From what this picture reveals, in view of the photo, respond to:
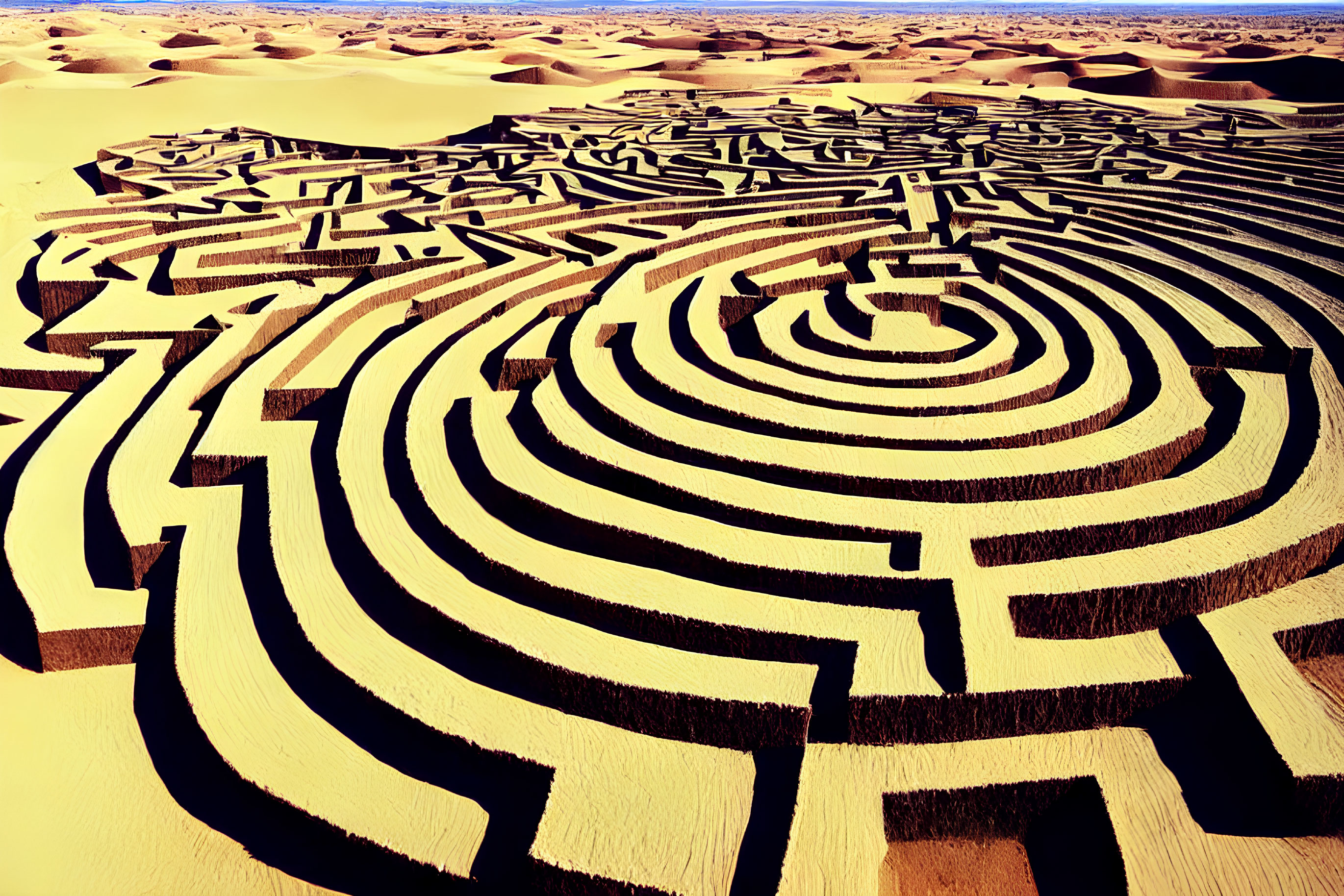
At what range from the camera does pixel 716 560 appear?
718 centimetres

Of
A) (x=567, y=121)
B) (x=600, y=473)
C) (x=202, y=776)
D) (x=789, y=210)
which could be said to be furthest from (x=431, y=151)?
(x=202, y=776)

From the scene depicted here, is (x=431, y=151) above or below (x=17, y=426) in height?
below

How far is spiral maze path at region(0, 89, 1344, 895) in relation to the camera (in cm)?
572

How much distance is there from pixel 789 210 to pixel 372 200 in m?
8.33

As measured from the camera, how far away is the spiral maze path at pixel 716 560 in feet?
18.8

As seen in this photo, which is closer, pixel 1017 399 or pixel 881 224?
pixel 1017 399

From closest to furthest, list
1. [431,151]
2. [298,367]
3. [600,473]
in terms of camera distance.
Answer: [600,473]
[298,367]
[431,151]

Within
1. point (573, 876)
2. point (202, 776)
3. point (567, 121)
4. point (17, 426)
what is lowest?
point (567, 121)

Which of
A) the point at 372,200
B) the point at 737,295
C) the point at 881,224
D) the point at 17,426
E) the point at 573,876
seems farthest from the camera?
the point at 372,200

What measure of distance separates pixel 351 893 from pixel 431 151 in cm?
2332

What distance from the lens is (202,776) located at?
20.5 ft

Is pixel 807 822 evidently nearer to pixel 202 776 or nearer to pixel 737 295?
pixel 202 776

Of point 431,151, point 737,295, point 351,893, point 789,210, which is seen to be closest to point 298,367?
point 737,295

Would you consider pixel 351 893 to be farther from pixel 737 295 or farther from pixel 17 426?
pixel 737 295
